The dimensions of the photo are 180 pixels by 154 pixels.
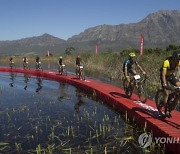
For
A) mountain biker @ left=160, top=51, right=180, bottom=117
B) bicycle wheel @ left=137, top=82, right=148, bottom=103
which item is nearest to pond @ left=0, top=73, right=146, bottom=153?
bicycle wheel @ left=137, top=82, right=148, bottom=103

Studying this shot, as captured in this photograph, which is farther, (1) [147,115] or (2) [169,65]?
(1) [147,115]


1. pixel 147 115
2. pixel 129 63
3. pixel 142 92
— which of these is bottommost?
pixel 147 115

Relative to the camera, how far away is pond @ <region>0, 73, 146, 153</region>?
31.0 feet

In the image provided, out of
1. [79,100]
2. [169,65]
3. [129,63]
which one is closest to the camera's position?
[169,65]

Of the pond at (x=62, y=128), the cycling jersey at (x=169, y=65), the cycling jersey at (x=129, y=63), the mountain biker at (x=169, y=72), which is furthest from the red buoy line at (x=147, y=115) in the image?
the cycling jersey at (x=169, y=65)

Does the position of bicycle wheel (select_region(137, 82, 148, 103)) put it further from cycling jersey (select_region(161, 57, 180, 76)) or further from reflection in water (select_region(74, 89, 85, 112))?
cycling jersey (select_region(161, 57, 180, 76))

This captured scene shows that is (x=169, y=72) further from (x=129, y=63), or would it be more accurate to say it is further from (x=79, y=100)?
(x=79, y=100)

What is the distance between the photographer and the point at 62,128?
455 inches

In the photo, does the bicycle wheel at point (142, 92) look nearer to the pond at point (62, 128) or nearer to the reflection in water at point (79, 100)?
the pond at point (62, 128)

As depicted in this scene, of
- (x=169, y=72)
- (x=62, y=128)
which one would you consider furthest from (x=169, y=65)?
(x=62, y=128)

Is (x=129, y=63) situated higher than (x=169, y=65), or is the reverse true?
(x=169, y=65)

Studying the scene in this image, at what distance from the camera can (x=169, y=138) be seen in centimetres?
869

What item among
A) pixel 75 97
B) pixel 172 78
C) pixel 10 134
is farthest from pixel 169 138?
pixel 75 97

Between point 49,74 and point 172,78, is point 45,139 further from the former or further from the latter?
point 49,74
